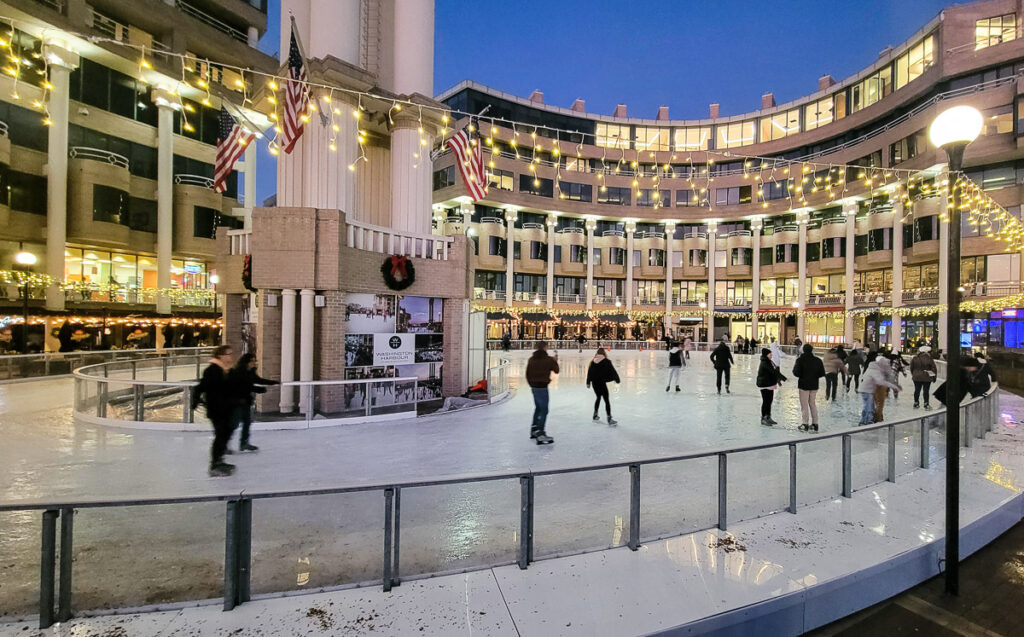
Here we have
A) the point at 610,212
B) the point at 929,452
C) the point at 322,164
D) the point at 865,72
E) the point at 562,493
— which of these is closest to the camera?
the point at 562,493

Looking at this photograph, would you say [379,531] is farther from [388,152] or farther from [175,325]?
[175,325]

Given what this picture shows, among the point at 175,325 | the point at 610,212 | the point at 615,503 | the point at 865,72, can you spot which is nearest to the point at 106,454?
the point at 615,503

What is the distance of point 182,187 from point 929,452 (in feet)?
119

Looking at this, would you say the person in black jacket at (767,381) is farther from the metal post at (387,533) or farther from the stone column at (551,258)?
the stone column at (551,258)

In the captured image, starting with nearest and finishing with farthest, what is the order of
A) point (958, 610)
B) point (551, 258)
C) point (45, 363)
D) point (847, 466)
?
point (958, 610), point (847, 466), point (45, 363), point (551, 258)

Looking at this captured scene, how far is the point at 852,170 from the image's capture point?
38.9 m

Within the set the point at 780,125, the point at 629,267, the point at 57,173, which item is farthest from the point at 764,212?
the point at 57,173

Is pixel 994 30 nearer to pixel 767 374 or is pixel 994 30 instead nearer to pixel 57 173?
pixel 767 374

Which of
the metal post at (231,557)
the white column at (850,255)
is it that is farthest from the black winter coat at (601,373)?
the white column at (850,255)

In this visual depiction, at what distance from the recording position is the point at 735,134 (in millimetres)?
49188

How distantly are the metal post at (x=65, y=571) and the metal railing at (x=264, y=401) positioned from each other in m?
5.62

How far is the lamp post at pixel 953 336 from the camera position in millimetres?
3941

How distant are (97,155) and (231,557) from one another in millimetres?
32098

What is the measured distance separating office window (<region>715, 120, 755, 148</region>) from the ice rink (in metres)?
47.2
